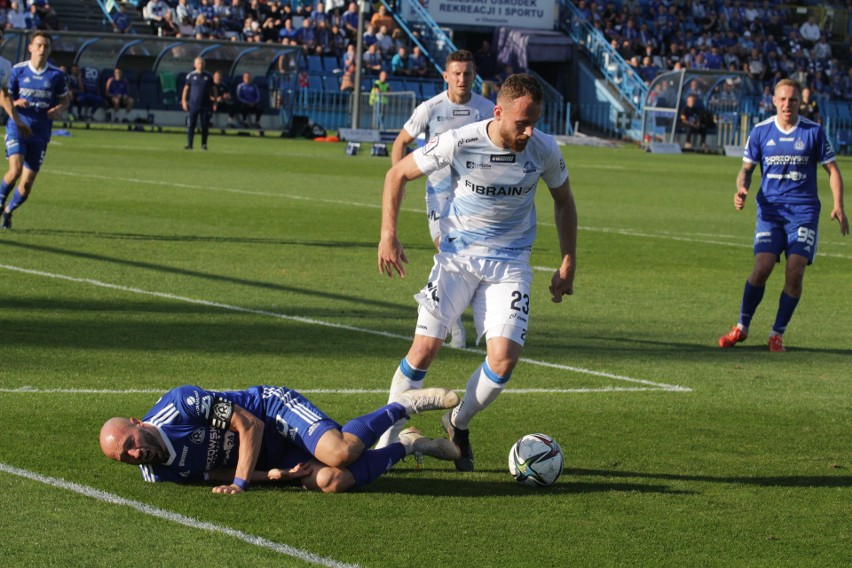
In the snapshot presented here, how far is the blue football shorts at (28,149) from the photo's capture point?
695 inches

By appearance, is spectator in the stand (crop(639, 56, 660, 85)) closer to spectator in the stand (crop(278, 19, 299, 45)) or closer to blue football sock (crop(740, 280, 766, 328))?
spectator in the stand (crop(278, 19, 299, 45))

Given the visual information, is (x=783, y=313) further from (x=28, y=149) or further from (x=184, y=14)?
(x=184, y=14)

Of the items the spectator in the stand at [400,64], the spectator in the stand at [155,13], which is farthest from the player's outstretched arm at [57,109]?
the spectator in the stand at [400,64]

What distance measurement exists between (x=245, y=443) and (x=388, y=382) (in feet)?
10.5

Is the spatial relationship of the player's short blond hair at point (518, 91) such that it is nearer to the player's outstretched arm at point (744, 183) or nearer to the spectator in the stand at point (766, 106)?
the player's outstretched arm at point (744, 183)

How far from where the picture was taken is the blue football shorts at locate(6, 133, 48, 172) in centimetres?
1764

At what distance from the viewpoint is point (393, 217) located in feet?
25.3

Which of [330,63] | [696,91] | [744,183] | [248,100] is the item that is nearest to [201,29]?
[248,100]

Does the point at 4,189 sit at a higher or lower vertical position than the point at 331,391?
higher

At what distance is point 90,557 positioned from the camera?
6.02 m

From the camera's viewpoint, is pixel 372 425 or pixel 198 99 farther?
pixel 198 99

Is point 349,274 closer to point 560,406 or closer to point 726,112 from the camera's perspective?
point 560,406

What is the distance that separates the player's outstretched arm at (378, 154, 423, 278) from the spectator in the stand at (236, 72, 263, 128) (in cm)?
4060

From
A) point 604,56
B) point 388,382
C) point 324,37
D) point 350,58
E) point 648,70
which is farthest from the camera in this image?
point 648,70
